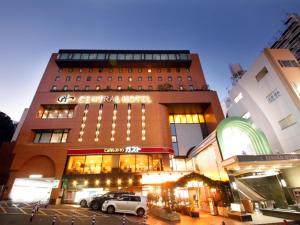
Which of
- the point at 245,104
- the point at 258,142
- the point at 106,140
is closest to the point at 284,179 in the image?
the point at 258,142

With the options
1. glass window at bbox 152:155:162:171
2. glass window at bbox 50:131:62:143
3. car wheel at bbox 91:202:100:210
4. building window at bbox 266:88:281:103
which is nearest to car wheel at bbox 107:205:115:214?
car wheel at bbox 91:202:100:210

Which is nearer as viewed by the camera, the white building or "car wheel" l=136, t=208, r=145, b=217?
"car wheel" l=136, t=208, r=145, b=217

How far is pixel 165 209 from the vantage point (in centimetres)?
1548

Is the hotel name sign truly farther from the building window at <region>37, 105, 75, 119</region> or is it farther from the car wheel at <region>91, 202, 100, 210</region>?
the car wheel at <region>91, 202, 100, 210</region>

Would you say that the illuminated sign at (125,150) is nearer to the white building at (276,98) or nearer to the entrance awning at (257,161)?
the entrance awning at (257,161)

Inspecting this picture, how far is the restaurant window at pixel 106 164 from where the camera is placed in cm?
2959

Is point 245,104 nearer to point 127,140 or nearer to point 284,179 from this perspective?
point 284,179

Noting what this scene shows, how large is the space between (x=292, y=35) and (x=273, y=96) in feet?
109

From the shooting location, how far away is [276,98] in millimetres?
24656

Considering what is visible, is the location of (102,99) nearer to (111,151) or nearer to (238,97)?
(111,151)

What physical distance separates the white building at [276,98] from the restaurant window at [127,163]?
23.1 m

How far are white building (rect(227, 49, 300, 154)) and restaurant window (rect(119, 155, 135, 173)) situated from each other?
910 inches

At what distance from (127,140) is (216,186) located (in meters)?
18.3

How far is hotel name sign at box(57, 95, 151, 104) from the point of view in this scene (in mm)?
36469
